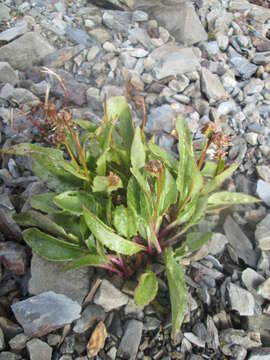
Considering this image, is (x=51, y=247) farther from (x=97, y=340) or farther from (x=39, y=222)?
(x=97, y=340)

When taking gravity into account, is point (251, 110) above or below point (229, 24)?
below

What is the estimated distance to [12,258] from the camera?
1996 mm

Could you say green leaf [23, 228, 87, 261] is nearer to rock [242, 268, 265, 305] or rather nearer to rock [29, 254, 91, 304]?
rock [29, 254, 91, 304]

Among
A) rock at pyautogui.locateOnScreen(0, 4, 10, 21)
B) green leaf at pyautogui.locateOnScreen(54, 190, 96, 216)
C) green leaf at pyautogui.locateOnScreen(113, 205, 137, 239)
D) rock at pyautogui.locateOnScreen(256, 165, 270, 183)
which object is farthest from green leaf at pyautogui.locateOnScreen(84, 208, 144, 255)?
rock at pyautogui.locateOnScreen(0, 4, 10, 21)

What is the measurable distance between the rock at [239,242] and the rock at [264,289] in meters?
0.17

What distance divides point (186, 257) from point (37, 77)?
5.89 feet

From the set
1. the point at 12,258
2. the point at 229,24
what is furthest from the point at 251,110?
the point at 12,258

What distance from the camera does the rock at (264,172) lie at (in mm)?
2445

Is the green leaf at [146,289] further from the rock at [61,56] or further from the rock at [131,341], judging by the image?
the rock at [61,56]

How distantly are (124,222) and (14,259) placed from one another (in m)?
0.59

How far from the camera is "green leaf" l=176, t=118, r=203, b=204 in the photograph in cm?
188

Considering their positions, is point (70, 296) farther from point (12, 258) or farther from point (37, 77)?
point (37, 77)

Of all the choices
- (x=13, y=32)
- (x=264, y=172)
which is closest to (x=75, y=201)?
(x=264, y=172)

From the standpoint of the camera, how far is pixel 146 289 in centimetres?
177
